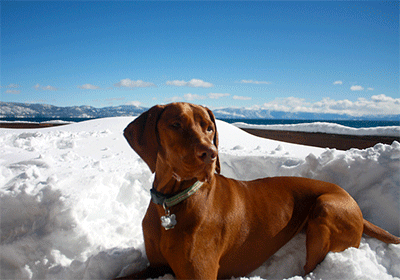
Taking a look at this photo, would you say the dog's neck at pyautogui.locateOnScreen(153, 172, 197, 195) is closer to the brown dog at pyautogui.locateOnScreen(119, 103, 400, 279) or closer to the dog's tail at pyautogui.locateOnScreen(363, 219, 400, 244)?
the brown dog at pyautogui.locateOnScreen(119, 103, 400, 279)

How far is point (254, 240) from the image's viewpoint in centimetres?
202

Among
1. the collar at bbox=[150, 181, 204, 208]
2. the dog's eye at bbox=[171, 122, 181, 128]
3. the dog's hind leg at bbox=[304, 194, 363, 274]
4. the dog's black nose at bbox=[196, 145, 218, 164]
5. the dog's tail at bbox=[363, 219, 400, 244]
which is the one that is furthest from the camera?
the dog's tail at bbox=[363, 219, 400, 244]

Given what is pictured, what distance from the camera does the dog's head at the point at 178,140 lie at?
4.83 feet

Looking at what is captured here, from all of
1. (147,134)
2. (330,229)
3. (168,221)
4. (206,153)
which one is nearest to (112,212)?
(168,221)

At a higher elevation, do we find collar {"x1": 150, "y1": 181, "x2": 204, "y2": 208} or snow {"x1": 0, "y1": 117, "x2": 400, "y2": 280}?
collar {"x1": 150, "y1": 181, "x2": 204, "y2": 208}

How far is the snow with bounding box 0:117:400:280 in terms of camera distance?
2.15 m

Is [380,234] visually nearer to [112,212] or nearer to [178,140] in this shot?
[178,140]

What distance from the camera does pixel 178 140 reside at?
1.59m

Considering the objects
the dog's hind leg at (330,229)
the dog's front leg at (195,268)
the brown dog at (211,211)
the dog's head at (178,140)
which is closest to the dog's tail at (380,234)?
the brown dog at (211,211)

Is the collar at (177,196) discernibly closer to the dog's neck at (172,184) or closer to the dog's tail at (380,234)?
the dog's neck at (172,184)

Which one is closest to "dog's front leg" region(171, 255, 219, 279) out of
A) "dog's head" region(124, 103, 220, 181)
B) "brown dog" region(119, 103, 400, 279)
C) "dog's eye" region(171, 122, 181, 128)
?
"brown dog" region(119, 103, 400, 279)

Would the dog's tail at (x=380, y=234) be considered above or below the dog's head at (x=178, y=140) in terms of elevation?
below

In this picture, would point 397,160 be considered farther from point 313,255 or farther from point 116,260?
point 116,260

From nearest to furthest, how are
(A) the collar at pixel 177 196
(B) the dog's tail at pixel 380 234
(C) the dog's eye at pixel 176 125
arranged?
(C) the dog's eye at pixel 176 125
(A) the collar at pixel 177 196
(B) the dog's tail at pixel 380 234
